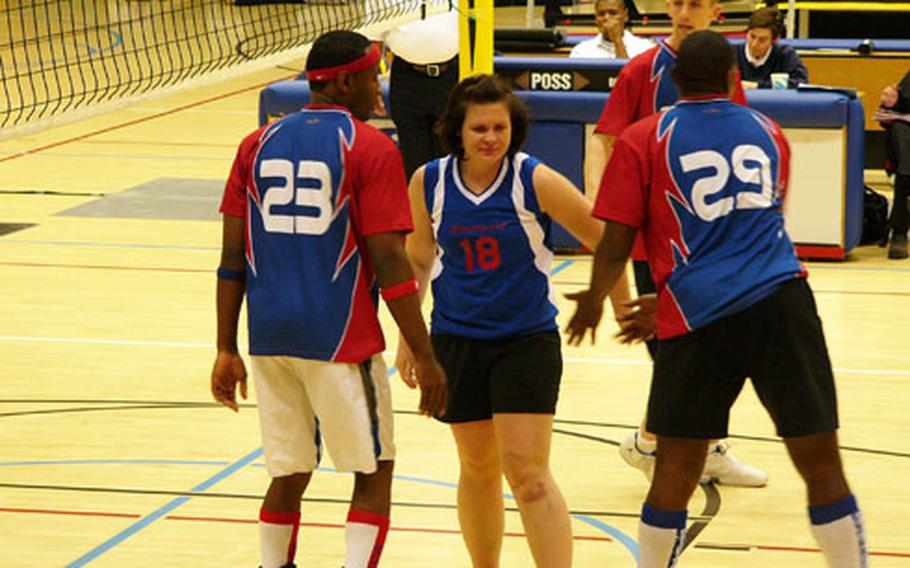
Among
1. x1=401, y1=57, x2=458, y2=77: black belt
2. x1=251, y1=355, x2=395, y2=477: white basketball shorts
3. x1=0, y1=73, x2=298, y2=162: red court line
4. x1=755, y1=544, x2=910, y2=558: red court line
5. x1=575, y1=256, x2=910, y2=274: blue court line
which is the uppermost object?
x1=401, y1=57, x2=458, y2=77: black belt

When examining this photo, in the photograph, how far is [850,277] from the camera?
1109 centimetres

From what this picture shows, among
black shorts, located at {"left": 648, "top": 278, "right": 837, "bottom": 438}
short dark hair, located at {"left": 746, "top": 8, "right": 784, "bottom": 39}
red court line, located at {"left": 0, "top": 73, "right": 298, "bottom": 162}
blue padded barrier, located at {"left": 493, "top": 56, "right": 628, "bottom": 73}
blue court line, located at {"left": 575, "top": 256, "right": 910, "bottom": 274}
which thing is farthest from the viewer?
red court line, located at {"left": 0, "top": 73, "right": 298, "bottom": 162}

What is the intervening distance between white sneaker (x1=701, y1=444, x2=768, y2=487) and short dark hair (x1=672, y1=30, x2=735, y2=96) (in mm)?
2184

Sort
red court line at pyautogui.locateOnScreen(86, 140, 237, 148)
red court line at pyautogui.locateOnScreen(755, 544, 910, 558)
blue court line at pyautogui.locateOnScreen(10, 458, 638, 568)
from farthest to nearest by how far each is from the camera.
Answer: red court line at pyautogui.locateOnScreen(86, 140, 237, 148), blue court line at pyautogui.locateOnScreen(10, 458, 638, 568), red court line at pyautogui.locateOnScreen(755, 544, 910, 558)

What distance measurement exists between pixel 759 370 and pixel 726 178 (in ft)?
1.77

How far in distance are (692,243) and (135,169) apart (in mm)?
11657

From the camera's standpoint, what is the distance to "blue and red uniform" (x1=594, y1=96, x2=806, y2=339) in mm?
4805

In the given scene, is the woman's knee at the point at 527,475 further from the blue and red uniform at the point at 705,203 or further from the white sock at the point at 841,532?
the white sock at the point at 841,532

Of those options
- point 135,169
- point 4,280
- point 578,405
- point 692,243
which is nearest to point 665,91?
point 692,243

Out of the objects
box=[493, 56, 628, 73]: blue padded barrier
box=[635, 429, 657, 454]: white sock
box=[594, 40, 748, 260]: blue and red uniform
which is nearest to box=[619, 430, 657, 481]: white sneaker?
box=[635, 429, 657, 454]: white sock

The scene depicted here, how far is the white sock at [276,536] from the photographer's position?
5043mm

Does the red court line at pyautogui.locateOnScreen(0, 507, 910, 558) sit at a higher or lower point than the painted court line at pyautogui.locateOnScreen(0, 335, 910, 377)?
higher

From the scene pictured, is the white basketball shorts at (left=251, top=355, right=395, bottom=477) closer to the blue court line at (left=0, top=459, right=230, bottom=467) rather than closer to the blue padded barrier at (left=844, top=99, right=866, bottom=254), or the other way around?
the blue court line at (left=0, top=459, right=230, bottom=467)

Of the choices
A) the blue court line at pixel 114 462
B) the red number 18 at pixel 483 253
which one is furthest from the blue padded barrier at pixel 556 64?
the red number 18 at pixel 483 253
